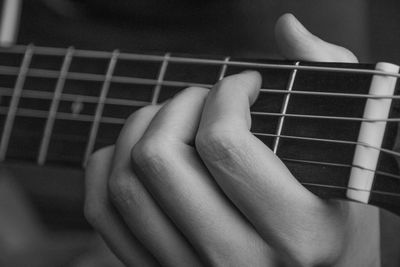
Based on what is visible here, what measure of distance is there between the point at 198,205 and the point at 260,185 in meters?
0.06

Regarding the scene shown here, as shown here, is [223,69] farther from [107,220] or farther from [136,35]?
[136,35]

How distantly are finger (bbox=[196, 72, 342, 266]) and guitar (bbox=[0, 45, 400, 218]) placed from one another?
0.02 m

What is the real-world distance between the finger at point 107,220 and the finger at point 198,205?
0.08m

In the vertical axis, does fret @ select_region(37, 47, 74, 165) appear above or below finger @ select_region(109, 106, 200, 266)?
above

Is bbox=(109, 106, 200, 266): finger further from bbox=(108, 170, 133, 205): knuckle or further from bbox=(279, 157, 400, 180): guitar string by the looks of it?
bbox=(279, 157, 400, 180): guitar string

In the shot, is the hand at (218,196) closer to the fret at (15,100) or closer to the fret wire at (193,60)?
the fret wire at (193,60)

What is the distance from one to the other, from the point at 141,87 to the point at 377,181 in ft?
1.00

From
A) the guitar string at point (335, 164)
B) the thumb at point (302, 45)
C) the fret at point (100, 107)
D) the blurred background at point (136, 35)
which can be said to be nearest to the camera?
the guitar string at point (335, 164)

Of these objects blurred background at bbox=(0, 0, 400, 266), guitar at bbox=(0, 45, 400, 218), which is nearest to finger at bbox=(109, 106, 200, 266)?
guitar at bbox=(0, 45, 400, 218)

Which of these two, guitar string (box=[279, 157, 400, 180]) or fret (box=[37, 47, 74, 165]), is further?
fret (box=[37, 47, 74, 165])

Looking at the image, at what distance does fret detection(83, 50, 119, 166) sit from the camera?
77 centimetres

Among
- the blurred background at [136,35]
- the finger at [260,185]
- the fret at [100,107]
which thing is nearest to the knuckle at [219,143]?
the finger at [260,185]

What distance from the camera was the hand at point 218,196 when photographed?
558 millimetres

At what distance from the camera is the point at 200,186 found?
1.92 feet
